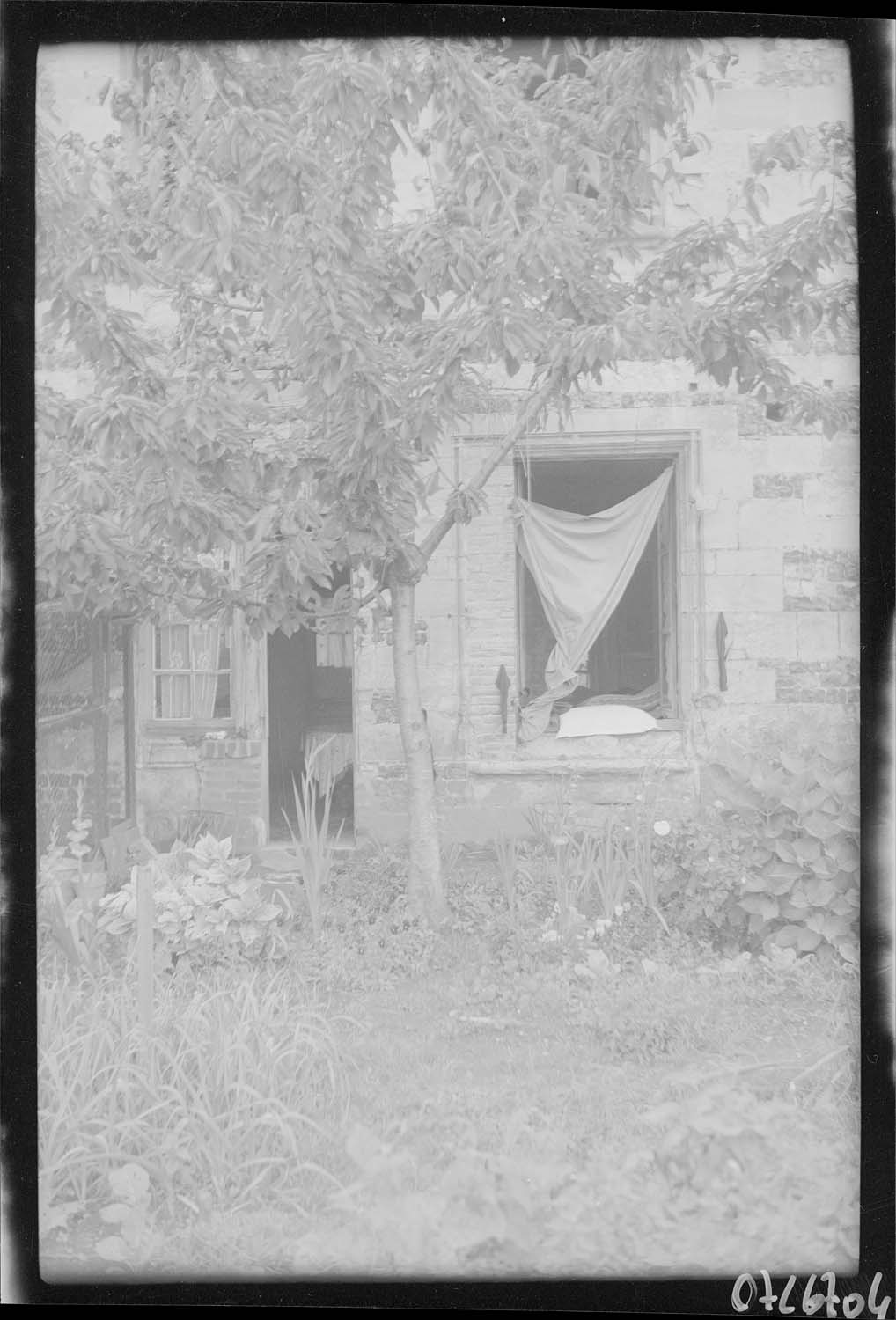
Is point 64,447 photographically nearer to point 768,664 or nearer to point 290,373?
point 290,373

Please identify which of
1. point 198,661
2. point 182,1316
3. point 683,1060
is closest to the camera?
point 182,1316

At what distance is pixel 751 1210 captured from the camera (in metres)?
2.75

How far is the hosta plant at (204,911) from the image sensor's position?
2988 millimetres

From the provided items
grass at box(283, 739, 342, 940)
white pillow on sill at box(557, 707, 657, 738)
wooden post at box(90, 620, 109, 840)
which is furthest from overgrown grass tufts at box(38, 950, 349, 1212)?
white pillow on sill at box(557, 707, 657, 738)

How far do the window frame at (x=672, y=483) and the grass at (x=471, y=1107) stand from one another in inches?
35.7

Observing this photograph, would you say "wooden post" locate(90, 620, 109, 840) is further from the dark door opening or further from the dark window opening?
the dark window opening

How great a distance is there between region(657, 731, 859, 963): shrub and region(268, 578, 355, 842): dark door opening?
3.89 feet

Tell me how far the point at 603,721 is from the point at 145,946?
5.77ft

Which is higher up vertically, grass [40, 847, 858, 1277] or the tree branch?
the tree branch

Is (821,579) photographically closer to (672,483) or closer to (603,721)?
(672,483)

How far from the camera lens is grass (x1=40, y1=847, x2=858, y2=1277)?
2.72 meters

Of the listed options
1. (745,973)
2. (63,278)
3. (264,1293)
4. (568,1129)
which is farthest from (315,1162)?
(63,278)

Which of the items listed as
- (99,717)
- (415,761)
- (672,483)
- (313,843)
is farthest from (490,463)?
(99,717)

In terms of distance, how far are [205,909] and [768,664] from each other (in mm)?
2131
